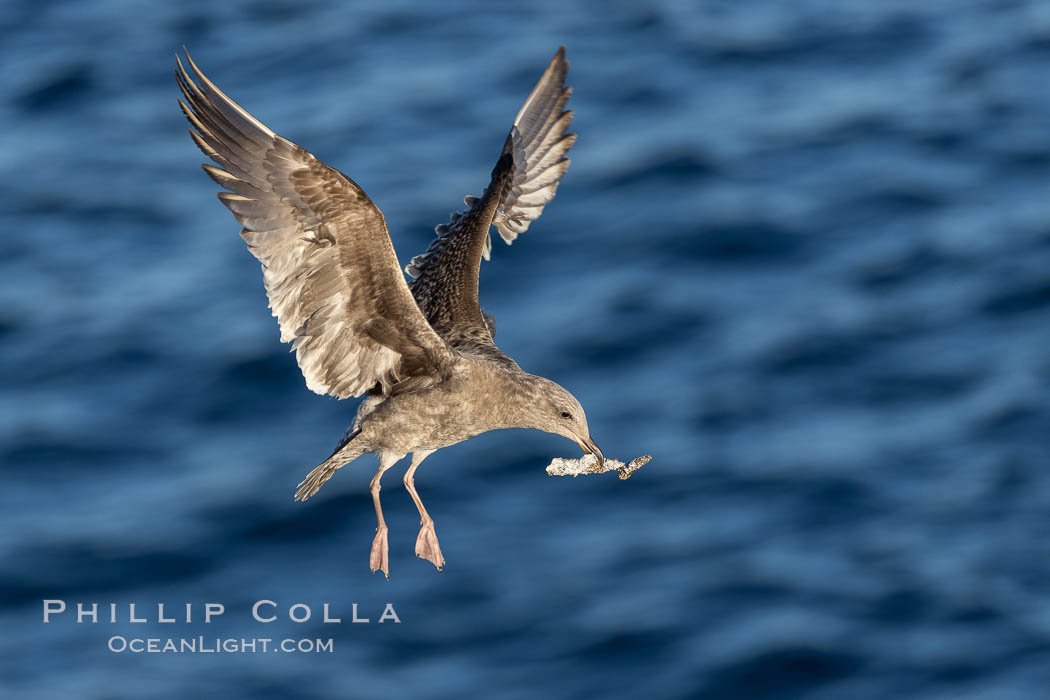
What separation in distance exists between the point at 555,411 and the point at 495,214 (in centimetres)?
287

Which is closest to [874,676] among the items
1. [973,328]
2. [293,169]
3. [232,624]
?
[973,328]

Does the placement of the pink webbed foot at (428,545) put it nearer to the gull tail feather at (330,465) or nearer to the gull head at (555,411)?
the gull tail feather at (330,465)

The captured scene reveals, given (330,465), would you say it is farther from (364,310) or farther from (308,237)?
(308,237)

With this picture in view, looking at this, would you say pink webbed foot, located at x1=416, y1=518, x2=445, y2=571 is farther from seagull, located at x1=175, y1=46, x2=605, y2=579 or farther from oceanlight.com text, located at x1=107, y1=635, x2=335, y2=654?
oceanlight.com text, located at x1=107, y1=635, x2=335, y2=654

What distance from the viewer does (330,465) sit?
13.0m

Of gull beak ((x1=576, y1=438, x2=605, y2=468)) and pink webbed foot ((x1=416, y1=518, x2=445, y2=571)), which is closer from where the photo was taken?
gull beak ((x1=576, y1=438, x2=605, y2=468))

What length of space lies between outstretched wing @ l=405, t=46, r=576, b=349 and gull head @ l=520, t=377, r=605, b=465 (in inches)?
38.7

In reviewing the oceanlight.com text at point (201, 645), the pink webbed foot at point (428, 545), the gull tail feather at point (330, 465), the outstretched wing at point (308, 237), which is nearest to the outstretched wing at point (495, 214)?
the gull tail feather at point (330, 465)

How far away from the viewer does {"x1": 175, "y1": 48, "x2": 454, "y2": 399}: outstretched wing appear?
11.4 m

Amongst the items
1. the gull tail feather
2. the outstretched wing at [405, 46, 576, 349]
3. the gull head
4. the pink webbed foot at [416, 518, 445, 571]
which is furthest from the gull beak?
the pink webbed foot at [416, 518, 445, 571]

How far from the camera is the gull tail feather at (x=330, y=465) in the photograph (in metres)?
12.6

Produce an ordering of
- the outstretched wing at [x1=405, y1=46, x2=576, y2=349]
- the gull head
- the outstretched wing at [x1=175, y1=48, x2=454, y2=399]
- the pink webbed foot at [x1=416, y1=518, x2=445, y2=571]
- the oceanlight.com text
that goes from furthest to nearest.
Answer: the oceanlight.com text < the pink webbed foot at [x1=416, y1=518, x2=445, y2=571] < the outstretched wing at [x1=405, y1=46, x2=576, y2=349] < the gull head < the outstretched wing at [x1=175, y1=48, x2=454, y2=399]

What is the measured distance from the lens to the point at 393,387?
1238 centimetres

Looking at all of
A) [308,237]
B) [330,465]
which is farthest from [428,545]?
[308,237]
